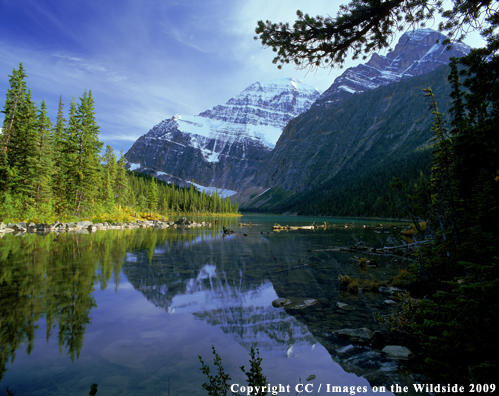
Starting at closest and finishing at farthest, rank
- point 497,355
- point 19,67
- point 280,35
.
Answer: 1. point 497,355
2. point 280,35
3. point 19,67

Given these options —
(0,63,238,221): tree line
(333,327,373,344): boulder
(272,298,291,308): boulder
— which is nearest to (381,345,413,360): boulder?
(333,327,373,344): boulder

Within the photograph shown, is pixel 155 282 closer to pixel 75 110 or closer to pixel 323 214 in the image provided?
pixel 75 110

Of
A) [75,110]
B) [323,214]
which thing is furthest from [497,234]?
[323,214]

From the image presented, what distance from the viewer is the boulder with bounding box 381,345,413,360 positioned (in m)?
6.39

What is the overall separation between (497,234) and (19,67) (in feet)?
169

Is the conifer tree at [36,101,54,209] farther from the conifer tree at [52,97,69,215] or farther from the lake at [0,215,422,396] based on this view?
the lake at [0,215,422,396]

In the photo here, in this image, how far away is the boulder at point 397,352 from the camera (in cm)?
639

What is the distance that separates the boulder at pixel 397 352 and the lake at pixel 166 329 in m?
0.34

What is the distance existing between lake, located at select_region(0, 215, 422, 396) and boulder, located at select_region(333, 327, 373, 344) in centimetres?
31

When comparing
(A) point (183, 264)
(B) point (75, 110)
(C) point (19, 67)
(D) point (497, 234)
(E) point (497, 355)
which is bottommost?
(A) point (183, 264)

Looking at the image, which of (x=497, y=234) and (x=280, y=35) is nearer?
(x=497, y=234)

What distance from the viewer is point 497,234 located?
21.9ft

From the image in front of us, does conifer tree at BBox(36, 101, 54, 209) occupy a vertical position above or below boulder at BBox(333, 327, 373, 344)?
above

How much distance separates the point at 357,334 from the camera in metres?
7.56
